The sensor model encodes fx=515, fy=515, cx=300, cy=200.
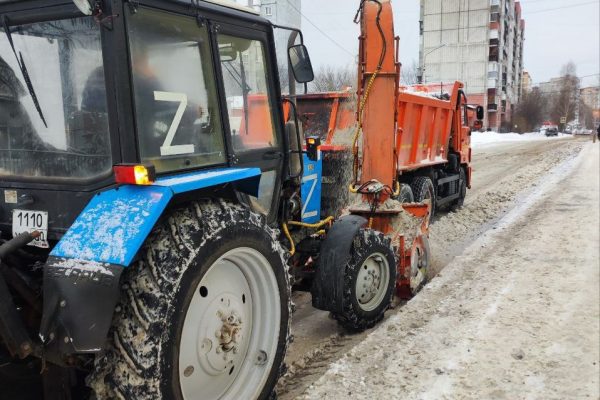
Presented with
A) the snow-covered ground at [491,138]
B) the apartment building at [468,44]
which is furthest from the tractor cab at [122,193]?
the apartment building at [468,44]

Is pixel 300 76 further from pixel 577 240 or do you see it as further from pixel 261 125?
pixel 577 240

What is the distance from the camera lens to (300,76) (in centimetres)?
348

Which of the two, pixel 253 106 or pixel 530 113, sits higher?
pixel 530 113

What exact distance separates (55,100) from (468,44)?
232ft

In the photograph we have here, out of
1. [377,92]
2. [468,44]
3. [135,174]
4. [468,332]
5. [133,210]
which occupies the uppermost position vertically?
[468,44]

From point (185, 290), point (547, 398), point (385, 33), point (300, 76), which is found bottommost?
point (547, 398)

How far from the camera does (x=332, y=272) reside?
4082 millimetres

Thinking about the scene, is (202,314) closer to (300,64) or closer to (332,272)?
(332,272)

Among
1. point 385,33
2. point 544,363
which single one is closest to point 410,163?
point 385,33

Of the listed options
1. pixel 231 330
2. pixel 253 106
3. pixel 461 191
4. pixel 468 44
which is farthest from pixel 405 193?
pixel 468 44

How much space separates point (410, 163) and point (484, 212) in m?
2.59

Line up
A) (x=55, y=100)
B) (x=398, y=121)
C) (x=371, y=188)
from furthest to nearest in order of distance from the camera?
(x=398, y=121) → (x=371, y=188) → (x=55, y=100)

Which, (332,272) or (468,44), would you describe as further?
(468,44)

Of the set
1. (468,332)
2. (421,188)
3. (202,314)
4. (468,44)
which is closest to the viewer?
(202,314)
